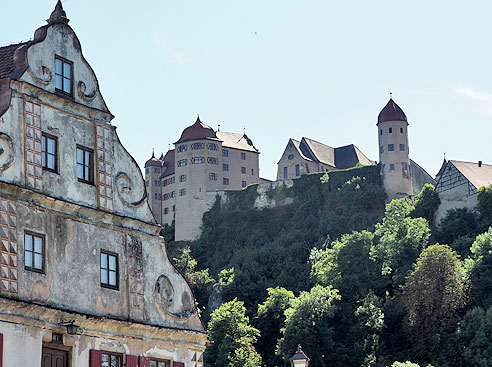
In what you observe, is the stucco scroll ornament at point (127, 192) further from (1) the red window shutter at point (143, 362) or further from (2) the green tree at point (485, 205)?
(2) the green tree at point (485, 205)

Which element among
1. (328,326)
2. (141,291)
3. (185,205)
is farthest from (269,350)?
(141,291)

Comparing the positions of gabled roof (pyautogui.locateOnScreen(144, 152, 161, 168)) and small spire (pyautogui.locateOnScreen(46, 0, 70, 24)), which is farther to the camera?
gabled roof (pyautogui.locateOnScreen(144, 152, 161, 168))

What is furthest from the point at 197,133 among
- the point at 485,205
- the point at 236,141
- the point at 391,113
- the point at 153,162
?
the point at 485,205

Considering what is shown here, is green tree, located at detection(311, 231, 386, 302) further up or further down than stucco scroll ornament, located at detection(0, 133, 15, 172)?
further up

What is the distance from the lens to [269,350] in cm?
8456

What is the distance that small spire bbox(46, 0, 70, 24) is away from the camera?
83.7ft

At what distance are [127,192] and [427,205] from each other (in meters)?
71.2

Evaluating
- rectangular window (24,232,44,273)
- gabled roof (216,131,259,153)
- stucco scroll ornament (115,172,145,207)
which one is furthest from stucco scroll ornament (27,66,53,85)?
gabled roof (216,131,259,153)

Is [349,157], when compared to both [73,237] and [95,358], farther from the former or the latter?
[95,358]

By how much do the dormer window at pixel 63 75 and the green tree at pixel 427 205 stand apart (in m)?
71.5

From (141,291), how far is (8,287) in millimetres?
4043

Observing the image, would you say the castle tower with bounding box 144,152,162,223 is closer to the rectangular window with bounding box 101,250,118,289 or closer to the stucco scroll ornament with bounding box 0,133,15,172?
the rectangular window with bounding box 101,250,118,289

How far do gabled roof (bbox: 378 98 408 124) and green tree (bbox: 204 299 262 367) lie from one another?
85.9ft

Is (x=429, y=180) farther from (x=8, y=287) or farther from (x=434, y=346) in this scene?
(x=8, y=287)
